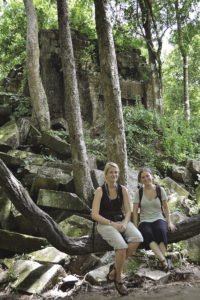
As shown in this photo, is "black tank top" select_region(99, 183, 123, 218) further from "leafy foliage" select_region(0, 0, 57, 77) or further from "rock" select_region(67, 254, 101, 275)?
"leafy foliage" select_region(0, 0, 57, 77)

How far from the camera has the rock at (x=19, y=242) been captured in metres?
7.02

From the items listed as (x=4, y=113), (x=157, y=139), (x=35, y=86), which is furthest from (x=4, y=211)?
(x=157, y=139)

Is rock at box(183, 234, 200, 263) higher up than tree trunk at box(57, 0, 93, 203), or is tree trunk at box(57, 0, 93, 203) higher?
tree trunk at box(57, 0, 93, 203)

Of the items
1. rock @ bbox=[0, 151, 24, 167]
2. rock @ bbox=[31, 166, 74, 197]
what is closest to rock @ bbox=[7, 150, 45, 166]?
rock @ bbox=[0, 151, 24, 167]

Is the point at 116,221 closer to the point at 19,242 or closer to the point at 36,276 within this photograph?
the point at 36,276

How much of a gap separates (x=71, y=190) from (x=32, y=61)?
5884mm

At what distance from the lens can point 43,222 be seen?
5.08m

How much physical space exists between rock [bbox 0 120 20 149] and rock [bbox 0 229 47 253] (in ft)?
13.4

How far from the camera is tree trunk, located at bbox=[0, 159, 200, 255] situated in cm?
492

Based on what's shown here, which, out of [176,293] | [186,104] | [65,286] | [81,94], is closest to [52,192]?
[65,286]

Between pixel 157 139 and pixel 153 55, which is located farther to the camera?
pixel 153 55

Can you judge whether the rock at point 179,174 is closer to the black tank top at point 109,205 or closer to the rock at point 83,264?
the rock at point 83,264

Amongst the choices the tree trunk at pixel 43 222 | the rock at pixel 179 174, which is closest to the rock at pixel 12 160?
the tree trunk at pixel 43 222

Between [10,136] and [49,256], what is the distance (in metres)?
5.37
